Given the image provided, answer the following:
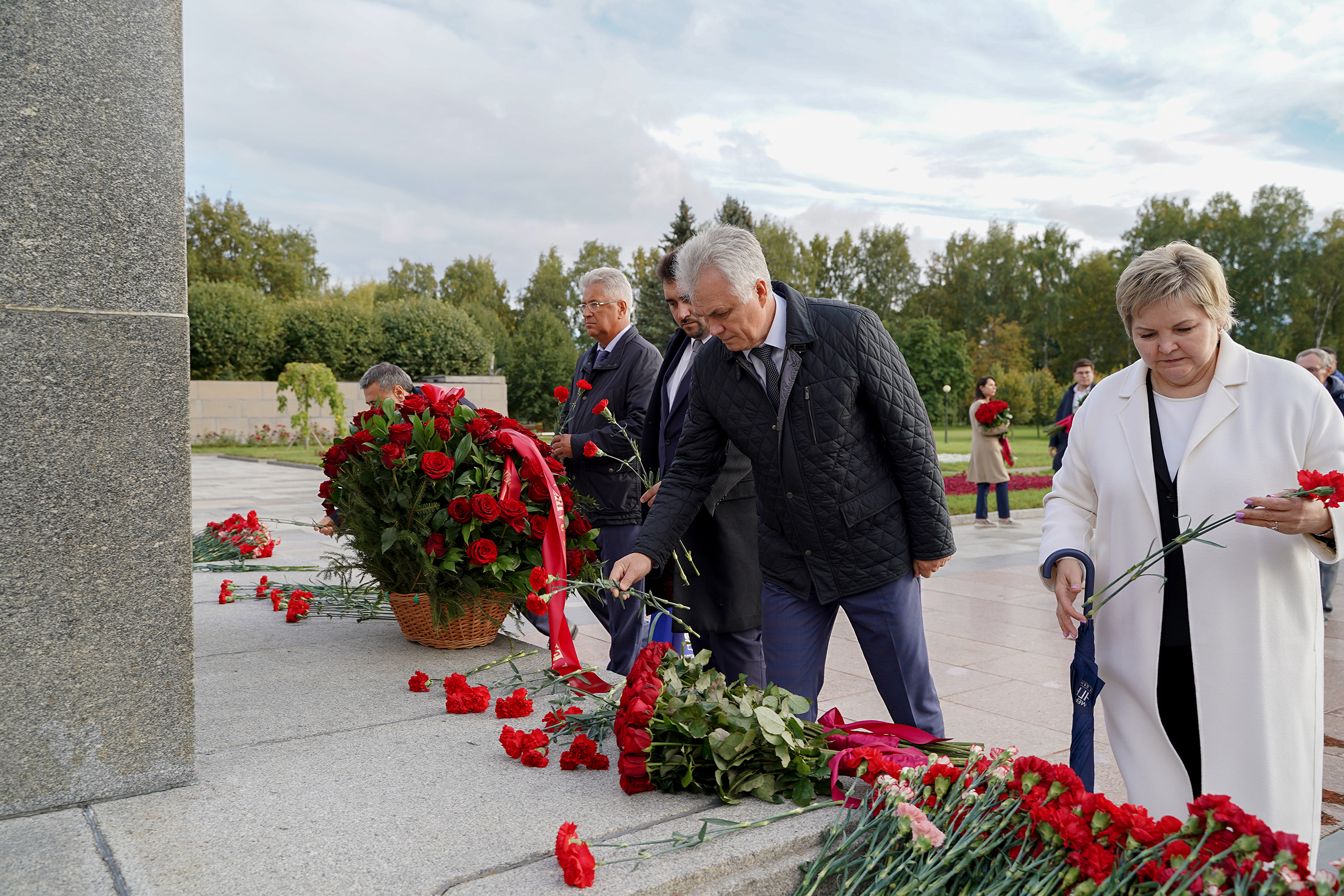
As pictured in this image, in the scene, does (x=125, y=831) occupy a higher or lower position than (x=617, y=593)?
lower

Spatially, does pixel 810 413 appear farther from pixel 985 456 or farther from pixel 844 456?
pixel 985 456

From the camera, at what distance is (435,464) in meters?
3.35

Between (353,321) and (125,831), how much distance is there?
111 ft

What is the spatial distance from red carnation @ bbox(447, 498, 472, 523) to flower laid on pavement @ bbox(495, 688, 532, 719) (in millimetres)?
729

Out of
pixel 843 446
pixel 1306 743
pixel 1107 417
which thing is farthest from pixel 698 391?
pixel 1306 743

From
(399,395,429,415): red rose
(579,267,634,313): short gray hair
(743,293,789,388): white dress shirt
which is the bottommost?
(399,395,429,415): red rose

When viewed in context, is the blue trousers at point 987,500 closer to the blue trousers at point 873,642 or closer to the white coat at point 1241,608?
the blue trousers at point 873,642

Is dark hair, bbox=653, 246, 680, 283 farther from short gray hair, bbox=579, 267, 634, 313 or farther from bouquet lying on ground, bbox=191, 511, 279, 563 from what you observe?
bouquet lying on ground, bbox=191, 511, 279, 563

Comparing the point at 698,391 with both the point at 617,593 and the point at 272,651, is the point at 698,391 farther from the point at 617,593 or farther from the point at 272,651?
the point at 272,651

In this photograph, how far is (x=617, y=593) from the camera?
2607 mm

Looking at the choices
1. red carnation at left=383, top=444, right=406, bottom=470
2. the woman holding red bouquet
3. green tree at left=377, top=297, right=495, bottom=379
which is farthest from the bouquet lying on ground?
green tree at left=377, top=297, right=495, bottom=379

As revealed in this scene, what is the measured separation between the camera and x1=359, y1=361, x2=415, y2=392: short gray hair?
17.0ft

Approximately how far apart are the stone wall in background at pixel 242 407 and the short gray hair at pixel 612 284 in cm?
2528

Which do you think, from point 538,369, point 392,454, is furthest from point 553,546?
point 538,369
